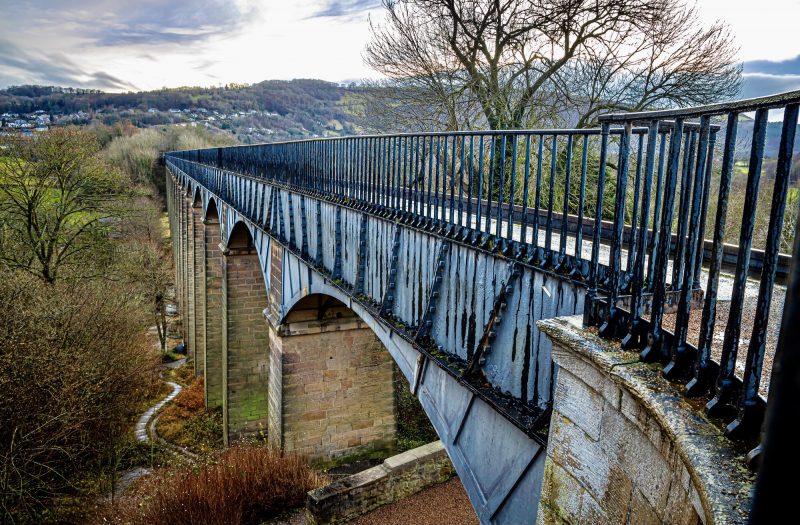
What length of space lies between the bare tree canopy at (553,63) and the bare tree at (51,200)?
17.8 metres

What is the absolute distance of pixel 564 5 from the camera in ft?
46.1

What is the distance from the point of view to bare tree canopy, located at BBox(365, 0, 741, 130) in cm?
1411

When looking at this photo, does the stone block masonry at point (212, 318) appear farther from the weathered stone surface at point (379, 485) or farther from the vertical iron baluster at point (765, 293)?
the vertical iron baluster at point (765, 293)

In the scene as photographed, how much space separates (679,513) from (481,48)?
48.9 feet

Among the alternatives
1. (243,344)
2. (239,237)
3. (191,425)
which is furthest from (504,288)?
(191,425)

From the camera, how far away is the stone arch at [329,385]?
13.6 m

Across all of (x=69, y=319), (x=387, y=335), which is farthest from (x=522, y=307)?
(x=69, y=319)

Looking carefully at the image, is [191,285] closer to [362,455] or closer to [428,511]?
[362,455]

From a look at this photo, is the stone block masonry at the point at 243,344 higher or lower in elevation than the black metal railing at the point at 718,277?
lower

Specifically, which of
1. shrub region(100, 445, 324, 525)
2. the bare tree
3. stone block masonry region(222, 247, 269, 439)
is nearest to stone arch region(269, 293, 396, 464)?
shrub region(100, 445, 324, 525)

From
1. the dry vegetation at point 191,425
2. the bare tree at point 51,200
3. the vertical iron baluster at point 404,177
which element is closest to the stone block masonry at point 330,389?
the dry vegetation at point 191,425

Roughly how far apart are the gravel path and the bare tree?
1823 centimetres

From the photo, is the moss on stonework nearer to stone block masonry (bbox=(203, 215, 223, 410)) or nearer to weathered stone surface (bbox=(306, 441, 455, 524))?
weathered stone surface (bbox=(306, 441, 455, 524))

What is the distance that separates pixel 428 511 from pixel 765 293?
39.1 feet
